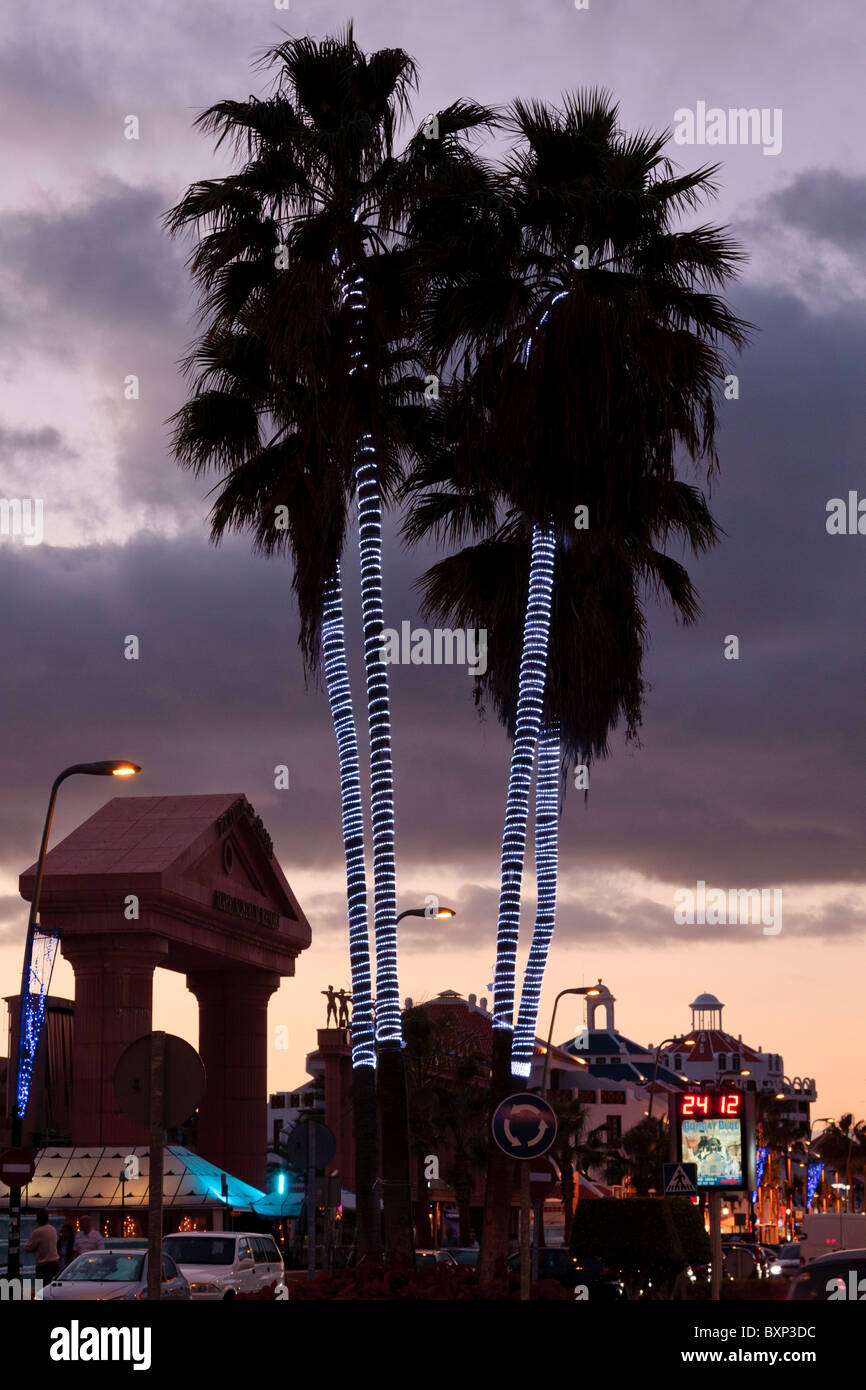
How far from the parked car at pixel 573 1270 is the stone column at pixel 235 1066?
17510 millimetres

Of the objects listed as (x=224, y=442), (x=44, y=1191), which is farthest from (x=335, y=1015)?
(x=224, y=442)

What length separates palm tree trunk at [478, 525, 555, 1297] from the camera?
67.3 feet

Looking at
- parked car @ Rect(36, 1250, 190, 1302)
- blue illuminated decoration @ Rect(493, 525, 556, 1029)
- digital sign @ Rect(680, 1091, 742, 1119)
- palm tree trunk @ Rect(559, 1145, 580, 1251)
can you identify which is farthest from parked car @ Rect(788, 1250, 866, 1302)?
palm tree trunk @ Rect(559, 1145, 580, 1251)

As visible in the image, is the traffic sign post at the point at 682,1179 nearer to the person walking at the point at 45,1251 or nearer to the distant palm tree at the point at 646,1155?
the person walking at the point at 45,1251

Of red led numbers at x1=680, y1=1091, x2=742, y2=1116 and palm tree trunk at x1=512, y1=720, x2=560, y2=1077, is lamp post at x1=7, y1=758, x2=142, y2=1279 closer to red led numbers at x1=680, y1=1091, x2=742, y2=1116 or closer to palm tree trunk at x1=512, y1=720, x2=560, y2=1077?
palm tree trunk at x1=512, y1=720, x2=560, y2=1077

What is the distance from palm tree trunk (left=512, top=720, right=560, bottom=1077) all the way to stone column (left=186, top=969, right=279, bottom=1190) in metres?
34.3

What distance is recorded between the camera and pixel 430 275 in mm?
22141

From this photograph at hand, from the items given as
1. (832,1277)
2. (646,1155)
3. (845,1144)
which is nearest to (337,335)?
(832,1277)
